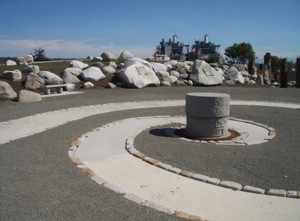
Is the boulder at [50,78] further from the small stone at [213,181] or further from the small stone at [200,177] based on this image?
the small stone at [213,181]

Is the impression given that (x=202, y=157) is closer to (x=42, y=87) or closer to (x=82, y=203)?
(x=82, y=203)

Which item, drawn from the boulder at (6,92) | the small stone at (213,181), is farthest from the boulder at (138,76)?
the small stone at (213,181)

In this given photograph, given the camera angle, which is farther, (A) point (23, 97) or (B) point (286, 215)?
(A) point (23, 97)

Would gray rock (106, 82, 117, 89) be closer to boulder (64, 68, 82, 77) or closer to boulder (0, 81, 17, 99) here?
boulder (64, 68, 82, 77)

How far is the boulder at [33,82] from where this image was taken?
52.5 feet

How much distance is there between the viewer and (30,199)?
4238 mm

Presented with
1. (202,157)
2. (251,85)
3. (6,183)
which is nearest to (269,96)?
(251,85)

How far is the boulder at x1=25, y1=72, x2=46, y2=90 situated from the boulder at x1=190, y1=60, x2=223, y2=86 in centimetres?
908

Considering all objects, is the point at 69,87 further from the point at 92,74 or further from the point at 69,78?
the point at 92,74

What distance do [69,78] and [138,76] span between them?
13.0 feet

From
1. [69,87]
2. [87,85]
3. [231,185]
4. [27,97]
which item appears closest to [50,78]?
[69,87]

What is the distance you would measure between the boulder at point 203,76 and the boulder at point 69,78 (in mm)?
7164

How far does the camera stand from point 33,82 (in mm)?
16188

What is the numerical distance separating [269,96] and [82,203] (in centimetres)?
1406
